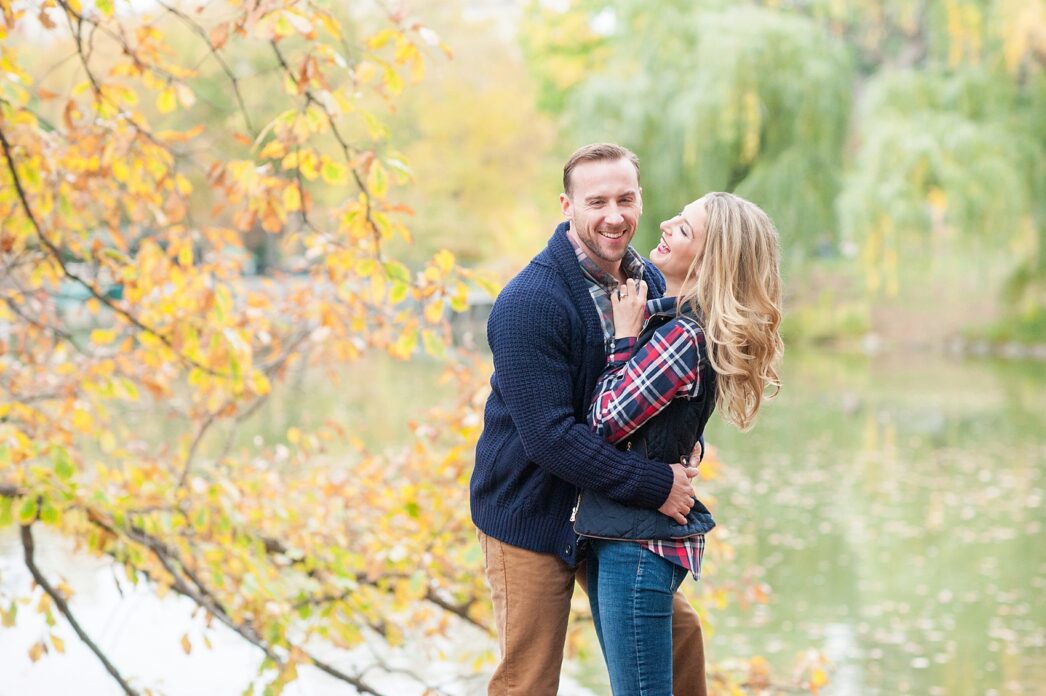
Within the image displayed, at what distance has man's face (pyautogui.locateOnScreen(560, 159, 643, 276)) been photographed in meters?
2.61

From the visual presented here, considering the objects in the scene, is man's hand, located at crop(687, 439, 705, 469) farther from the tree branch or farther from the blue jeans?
the tree branch

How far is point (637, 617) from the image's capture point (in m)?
2.50

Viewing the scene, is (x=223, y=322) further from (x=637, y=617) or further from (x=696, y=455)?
(x=637, y=617)

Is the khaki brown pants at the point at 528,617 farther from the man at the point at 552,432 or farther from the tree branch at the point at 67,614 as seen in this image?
the tree branch at the point at 67,614

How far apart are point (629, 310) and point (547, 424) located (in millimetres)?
282

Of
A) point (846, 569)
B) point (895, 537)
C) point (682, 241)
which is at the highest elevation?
point (895, 537)

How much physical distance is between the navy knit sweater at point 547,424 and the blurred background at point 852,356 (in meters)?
1.25

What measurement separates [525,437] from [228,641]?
16.7ft

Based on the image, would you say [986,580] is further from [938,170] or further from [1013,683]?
[938,170]

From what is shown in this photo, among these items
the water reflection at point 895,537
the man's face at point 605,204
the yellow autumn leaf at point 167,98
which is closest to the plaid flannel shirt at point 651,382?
the man's face at point 605,204

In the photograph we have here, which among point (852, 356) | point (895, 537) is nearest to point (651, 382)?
point (895, 537)

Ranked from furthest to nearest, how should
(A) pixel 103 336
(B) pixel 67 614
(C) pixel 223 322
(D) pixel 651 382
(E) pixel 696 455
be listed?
(A) pixel 103 336 < (B) pixel 67 614 < (C) pixel 223 322 < (E) pixel 696 455 < (D) pixel 651 382

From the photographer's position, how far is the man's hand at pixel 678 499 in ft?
8.32

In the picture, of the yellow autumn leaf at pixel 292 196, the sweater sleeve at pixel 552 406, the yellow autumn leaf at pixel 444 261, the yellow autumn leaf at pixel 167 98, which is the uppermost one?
the yellow autumn leaf at pixel 167 98
